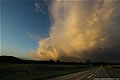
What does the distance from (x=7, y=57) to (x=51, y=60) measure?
220 feet

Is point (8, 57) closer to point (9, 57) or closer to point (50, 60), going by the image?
point (9, 57)

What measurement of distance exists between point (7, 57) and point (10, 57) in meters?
5.15

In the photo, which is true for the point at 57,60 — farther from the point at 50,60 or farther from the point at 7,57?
the point at 7,57

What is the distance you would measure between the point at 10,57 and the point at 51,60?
64428 millimetres

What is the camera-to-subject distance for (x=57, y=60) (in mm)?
190625

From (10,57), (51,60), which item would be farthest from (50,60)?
(10,57)

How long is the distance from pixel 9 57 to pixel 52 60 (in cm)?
6663

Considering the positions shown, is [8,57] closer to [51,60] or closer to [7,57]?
[7,57]

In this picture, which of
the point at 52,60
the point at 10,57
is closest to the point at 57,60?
the point at 52,60

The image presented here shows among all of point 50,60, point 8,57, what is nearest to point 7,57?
point 8,57

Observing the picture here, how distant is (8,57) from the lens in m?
186

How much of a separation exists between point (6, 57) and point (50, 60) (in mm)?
66616

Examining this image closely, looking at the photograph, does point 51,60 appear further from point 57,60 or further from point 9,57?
point 9,57

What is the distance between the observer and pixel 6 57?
7229 inches
